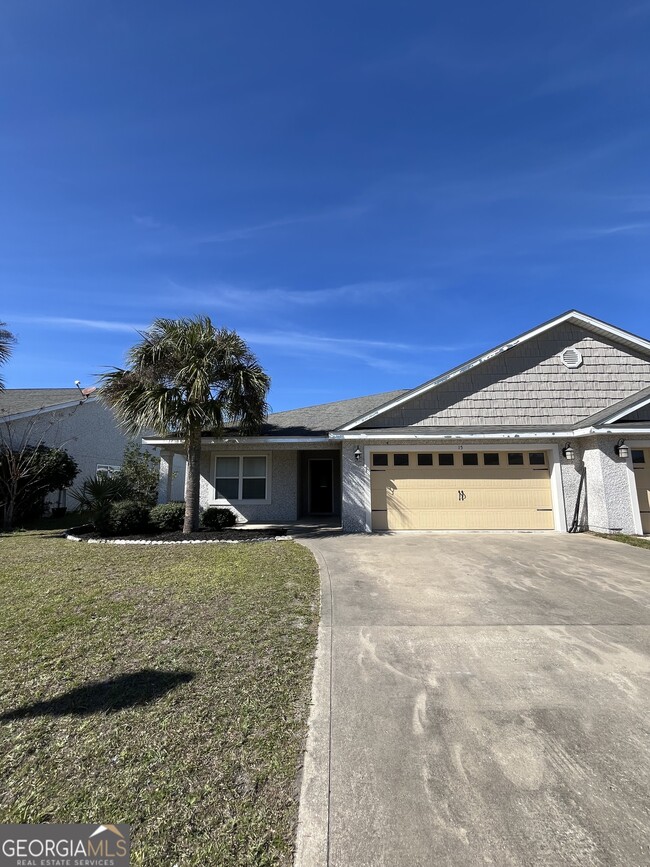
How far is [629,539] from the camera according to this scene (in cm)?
994

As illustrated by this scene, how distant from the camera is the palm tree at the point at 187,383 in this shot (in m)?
10.4

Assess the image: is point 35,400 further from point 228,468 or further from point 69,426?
point 228,468

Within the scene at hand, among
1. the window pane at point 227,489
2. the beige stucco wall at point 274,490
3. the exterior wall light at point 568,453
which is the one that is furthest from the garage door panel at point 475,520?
the window pane at point 227,489

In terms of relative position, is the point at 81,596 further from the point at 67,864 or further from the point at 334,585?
the point at 67,864

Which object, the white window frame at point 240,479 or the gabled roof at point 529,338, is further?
the white window frame at point 240,479

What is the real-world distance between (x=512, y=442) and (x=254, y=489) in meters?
8.50

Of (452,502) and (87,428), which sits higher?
(87,428)

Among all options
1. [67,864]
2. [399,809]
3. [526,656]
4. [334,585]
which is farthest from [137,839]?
[334,585]

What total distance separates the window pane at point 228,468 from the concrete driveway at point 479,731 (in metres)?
9.30

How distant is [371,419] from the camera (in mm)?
12094

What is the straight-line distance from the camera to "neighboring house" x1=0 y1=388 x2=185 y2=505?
54.3 ft

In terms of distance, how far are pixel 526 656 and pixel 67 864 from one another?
3661mm

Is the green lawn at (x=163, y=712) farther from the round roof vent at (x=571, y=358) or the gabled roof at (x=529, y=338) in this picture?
the round roof vent at (x=571, y=358)

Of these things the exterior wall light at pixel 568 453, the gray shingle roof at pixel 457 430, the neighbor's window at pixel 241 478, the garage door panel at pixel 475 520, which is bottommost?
the garage door panel at pixel 475 520
